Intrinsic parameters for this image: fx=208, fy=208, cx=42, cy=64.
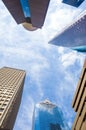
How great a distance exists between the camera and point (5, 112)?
44500 millimetres

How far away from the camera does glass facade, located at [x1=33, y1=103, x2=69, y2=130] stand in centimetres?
8589

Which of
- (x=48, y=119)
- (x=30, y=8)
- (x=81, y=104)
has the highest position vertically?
(x=30, y=8)

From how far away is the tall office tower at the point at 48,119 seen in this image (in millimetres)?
85875

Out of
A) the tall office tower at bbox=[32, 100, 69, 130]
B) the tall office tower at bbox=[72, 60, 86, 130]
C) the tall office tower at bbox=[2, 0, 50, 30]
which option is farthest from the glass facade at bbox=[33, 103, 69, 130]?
the tall office tower at bbox=[2, 0, 50, 30]

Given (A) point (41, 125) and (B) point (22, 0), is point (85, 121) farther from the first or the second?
(A) point (41, 125)

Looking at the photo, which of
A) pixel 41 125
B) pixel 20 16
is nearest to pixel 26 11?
pixel 20 16

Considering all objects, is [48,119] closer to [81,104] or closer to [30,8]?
[81,104]

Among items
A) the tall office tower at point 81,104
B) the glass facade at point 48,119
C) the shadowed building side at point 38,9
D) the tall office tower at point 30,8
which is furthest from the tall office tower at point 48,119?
the shadowed building side at point 38,9

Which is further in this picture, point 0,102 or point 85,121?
point 0,102

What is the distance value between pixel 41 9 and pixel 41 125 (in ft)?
242

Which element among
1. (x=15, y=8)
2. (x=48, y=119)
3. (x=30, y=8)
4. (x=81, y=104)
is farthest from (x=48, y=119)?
(x=30, y=8)

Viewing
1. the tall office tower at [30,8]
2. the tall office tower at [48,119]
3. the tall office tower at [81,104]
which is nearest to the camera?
the tall office tower at [30,8]

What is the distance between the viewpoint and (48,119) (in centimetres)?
9238

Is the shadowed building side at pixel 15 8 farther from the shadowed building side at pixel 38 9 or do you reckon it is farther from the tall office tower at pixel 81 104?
the tall office tower at pixel 81 104
